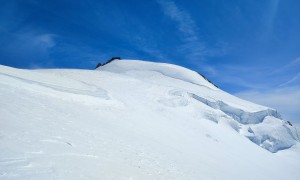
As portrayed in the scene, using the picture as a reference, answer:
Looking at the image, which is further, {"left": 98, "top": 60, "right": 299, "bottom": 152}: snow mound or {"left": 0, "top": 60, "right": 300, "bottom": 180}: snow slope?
{"left": 98, "top": 60, "right": 299, "bottom": 152}: snow mound

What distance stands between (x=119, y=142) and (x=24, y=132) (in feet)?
12.2

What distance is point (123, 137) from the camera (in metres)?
11.3

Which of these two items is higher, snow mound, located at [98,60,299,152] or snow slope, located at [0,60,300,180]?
snow mound, located at [98,60,299,152]

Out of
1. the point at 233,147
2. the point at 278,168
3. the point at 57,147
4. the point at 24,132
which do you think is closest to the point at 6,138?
the point at 24,132

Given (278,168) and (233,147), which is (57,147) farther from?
(278,168)

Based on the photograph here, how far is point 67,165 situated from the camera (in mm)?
6543

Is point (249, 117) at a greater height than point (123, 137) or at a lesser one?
greater

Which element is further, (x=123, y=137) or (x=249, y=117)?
(x=249, y=117)

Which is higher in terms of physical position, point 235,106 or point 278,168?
point 235,106

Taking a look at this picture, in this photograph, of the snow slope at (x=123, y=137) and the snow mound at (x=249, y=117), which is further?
the snow mound at (x=249, y=117)

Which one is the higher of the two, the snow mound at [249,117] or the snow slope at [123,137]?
the snow mound at [249,117]

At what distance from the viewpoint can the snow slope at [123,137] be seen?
6.82 m

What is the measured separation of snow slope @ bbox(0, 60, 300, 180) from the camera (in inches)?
269

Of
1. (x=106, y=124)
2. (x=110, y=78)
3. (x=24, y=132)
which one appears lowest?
(x=24, y=132)
